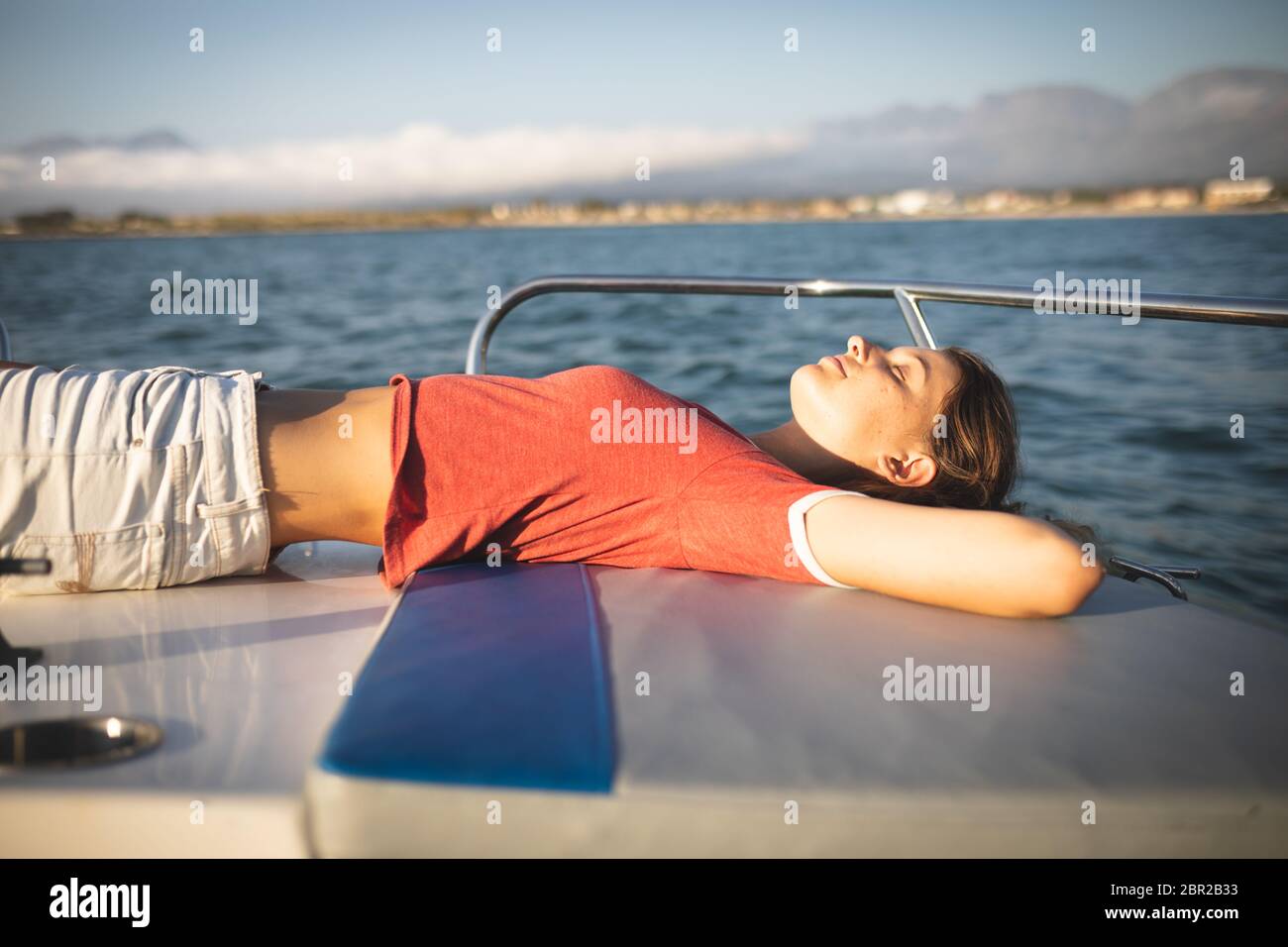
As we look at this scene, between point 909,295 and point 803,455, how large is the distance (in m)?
0.73

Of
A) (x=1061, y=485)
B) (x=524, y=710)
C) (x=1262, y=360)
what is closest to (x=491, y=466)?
(x=524, y=710)

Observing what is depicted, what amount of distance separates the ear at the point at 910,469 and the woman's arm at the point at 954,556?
1.08 ft

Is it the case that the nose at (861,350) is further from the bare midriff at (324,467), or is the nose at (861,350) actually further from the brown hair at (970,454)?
the bare midriff at (324,467)

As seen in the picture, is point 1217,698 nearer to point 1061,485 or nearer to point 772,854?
point 772,854

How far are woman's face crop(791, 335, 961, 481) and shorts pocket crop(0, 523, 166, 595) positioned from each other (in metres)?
1.11

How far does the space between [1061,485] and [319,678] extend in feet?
14.5

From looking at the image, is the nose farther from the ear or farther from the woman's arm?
the woman's arm

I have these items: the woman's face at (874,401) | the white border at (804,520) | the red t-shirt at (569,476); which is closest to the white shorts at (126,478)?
the red t-shirt at (569,476)

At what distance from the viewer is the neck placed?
1.79 meters

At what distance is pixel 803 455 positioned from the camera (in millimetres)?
1798

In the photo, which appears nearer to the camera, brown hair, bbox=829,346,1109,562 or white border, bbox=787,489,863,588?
white border, bbox=787,489,863,588

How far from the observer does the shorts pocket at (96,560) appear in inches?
58.0

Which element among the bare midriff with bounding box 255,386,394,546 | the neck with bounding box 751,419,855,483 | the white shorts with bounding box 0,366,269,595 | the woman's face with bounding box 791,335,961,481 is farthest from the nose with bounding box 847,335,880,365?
the white shorts with bounding box 0,366,269,595

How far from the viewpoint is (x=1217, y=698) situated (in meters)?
1.20
